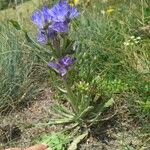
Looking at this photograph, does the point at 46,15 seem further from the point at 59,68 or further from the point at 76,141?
the point at 76,141

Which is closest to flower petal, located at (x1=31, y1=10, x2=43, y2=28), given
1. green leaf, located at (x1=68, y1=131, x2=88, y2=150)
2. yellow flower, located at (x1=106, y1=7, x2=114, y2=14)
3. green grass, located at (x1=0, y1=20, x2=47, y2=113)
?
green leaf, located at (x1=68, y1=131, x2=88, y2=150)

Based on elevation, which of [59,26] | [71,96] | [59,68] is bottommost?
[71,96]

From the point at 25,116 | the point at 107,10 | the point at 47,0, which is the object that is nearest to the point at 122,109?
the point at 25,116

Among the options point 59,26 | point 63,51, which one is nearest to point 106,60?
point 63,51

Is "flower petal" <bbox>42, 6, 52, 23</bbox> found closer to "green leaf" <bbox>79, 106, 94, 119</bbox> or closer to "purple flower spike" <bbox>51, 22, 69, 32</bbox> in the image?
"purple flower spike" <bbox>51, 22, 69, 32</bbox>

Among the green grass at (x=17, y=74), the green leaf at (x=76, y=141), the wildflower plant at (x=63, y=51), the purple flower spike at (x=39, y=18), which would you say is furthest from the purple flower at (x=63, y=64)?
the green grass at (x=17, y=74)

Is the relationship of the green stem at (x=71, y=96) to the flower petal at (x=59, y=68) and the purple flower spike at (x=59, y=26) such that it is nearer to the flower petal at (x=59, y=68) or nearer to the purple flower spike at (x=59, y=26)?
the flower petal at (x=59, y=68)

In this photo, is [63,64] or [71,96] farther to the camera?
[71,96]
